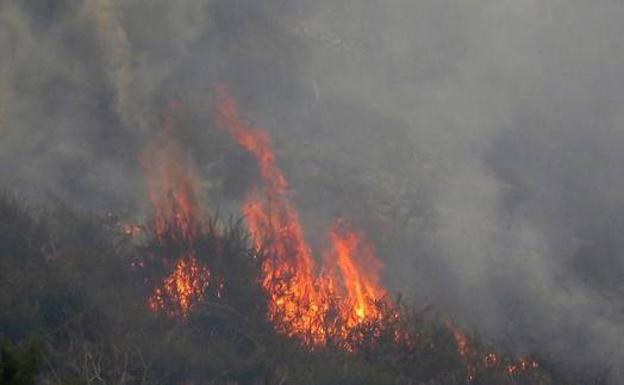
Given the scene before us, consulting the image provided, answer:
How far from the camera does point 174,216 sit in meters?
12.2

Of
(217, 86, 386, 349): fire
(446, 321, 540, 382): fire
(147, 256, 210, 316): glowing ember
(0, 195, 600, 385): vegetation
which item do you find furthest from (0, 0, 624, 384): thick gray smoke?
Answer: (147, 256, 210, 316): glowing ember

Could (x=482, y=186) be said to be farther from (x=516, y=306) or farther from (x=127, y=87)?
(x=127, y=87)

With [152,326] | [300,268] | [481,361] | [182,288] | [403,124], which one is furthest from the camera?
[403,124]

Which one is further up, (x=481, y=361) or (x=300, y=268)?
(x=300, y=268)

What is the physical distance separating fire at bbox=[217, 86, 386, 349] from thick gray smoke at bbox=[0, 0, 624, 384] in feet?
1.04

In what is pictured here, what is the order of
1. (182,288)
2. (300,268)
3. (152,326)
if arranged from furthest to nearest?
(300,268) < (182,288) < (152,326)

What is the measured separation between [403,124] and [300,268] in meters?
5.34

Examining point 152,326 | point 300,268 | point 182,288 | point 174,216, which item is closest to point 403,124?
point 300,268

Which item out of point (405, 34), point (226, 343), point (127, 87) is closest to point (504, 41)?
→ point (405, 34)

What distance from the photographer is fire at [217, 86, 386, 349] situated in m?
11.2

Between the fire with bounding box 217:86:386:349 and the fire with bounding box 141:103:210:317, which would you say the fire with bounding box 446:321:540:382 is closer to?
the fire with bounding box 217:86:386:349

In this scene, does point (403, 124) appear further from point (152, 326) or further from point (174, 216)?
point (152, 326)

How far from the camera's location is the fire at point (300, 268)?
11.2 meters

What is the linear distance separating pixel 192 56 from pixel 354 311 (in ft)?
23.1
